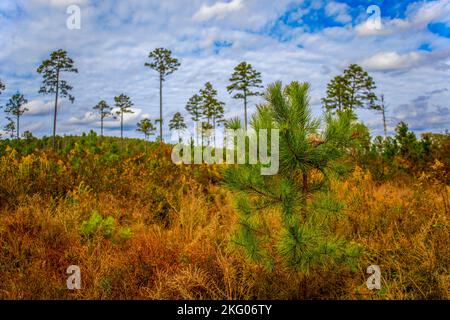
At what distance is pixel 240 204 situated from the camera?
3164 millimetres

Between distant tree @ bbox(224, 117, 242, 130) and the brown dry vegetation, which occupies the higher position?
distant tree @ bbox(224, 117, 242, 130)

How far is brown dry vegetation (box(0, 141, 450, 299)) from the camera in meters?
3.46

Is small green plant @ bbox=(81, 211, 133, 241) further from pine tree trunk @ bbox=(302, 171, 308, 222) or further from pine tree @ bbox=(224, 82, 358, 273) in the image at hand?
pine tree trunk @ bbox=(302, 171, 308, 222)

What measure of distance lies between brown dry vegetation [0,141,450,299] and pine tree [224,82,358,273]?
272 millimetres

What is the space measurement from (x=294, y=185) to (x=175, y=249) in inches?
75.8

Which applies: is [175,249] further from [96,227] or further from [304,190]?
[304,190]

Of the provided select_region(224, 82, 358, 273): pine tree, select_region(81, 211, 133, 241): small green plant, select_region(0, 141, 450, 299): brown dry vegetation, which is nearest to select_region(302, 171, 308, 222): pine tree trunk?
select_region(224, 82, 358, 273): pine tree

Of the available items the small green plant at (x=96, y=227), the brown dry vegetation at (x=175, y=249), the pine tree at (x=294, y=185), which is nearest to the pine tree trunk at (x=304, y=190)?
the pine tree at (x=294, y=185)

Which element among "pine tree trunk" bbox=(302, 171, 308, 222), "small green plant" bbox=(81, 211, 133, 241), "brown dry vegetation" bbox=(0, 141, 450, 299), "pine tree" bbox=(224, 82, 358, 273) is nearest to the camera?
"pine tree" bbox=(224, 82, 358, 273)

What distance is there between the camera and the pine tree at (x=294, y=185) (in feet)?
9.48

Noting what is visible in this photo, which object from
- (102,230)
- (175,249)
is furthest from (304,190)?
(102,230)

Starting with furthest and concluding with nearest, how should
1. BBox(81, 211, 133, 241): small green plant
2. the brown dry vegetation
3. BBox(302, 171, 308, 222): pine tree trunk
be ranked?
BBox(81, 211, 133, 241): small green plant, the brown dry vegetation, BBox(302, 171, 308, 222): pine tree trunk

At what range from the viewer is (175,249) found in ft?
14.1
